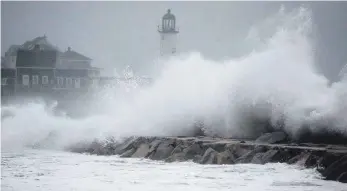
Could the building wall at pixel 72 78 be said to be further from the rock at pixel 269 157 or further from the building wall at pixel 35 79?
the rock at pixel 269 157

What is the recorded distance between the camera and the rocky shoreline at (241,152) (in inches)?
464

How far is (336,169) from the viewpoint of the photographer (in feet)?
36.9

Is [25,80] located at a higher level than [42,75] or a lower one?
lower

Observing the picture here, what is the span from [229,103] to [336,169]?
22.7 ft

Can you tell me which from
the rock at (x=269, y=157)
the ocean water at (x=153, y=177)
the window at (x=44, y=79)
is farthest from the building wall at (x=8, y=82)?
the rock at (x=269, y=157)

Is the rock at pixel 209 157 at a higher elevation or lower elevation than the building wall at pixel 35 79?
lower

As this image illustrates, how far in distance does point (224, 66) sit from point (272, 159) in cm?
809

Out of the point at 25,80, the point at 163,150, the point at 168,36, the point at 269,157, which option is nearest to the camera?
the point at 269,157

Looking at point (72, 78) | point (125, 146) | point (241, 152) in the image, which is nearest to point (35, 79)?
point (72, 78)

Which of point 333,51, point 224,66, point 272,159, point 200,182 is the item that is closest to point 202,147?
point 272,159

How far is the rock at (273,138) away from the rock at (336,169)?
3.29 m

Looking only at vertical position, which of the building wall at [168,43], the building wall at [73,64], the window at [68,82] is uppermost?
the building wall at [168,43]

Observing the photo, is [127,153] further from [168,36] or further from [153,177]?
[168,36]

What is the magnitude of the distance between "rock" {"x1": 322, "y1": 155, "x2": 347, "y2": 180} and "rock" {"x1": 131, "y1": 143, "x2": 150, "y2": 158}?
5805 millimetres
